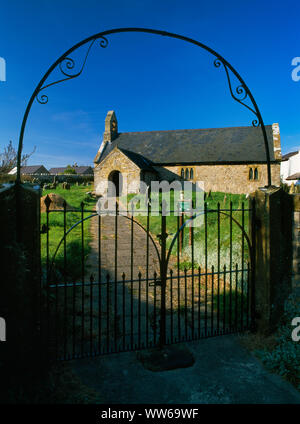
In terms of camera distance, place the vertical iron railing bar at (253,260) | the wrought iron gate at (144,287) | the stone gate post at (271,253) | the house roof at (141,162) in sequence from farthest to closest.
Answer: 1. the house roof at (141,162)
2. the vertical iron railing bar at (253,260)
3. the stone gate post at (271,253)
4. the wrought iron gate at (144,287)

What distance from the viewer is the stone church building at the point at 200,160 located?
26.8 meters

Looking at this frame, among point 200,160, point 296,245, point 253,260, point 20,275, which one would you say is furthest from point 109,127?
point 20,275

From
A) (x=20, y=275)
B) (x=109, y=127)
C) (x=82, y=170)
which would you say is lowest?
(x=20, y=275)

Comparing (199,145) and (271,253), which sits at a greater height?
(199,145)

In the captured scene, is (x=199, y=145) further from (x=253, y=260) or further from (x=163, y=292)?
(x=163, y=292)

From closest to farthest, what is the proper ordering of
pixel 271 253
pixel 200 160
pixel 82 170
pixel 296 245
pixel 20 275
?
1. pixel 20 275
2. pixel 271 253
3. pixel 296 245
4. pixel 200 160
5. pixel 82 170

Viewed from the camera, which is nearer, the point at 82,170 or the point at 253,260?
the point at 253,260

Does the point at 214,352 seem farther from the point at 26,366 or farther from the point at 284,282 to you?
the point at 26,366

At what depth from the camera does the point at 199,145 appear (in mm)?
30812

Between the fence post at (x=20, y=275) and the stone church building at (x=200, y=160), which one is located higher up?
the stone church building at (x=200, y=160)

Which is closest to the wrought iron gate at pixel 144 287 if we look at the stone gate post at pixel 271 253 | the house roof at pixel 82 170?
the stone gate post at pixel 271 253

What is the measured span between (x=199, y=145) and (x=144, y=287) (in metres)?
26.5

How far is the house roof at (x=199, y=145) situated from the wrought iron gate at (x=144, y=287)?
18239 millimetres

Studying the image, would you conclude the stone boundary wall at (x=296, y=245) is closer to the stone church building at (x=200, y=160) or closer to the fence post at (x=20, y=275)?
the fence post at (x=20, y=275)
